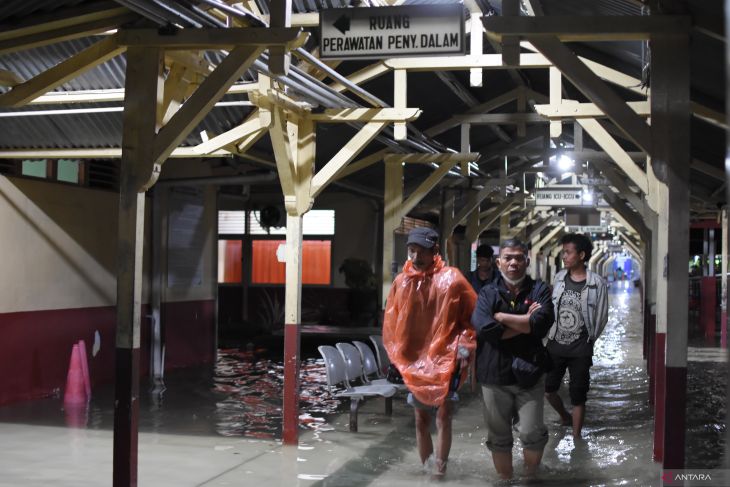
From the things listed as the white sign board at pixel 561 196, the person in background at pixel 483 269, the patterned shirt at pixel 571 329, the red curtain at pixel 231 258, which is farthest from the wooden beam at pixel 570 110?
the red curtain at pixel 231 258

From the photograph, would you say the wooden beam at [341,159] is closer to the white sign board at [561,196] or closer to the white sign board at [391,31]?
the white sign board at [391,31]

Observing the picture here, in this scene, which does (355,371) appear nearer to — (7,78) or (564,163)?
(7,78)

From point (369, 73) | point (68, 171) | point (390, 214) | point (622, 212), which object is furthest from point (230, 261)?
point (369, 73)

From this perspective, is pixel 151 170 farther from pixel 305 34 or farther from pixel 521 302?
pixel 521 302

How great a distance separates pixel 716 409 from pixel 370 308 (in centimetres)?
1036

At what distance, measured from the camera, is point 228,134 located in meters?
8.73

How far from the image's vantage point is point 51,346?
11000mm

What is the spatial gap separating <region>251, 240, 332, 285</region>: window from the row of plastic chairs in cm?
1010

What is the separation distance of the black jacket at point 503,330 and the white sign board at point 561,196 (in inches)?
585

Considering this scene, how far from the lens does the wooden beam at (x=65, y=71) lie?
6285mm

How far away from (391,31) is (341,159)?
2655 mm

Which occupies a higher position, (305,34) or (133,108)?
(305,34)

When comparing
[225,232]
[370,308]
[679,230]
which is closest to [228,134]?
[679,230]

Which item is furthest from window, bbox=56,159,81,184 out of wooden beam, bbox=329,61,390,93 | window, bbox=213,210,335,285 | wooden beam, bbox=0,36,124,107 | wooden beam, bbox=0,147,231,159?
window, bbox=213,210,335,285
